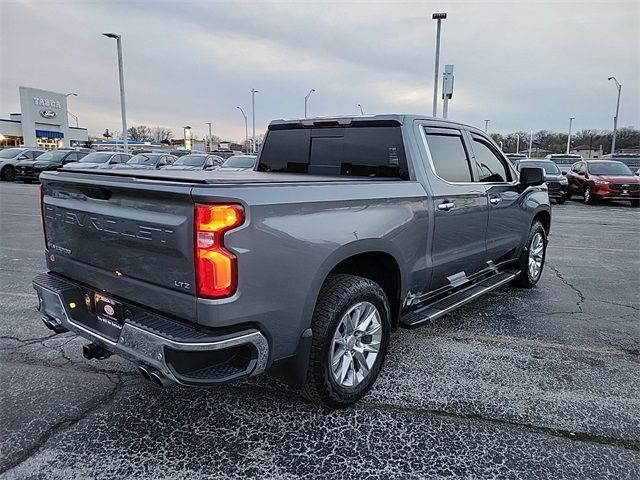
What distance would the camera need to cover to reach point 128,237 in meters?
2.58

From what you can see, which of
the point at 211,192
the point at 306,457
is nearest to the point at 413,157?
the point at 211,192

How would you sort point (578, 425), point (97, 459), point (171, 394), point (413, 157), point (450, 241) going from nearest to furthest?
point (97, 459) → point (578, 425) → point (171, 394) → point (413, 157) → point (450, 241)

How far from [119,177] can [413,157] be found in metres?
2.20

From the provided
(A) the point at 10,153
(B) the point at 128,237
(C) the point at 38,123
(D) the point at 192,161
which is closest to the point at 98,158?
(D) the point at 192,161

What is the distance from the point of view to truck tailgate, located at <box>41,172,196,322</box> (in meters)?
2.35

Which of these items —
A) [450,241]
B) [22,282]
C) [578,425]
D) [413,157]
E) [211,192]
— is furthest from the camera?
[22,282]

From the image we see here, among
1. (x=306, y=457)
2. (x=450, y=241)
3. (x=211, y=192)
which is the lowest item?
(x=306, y=457)

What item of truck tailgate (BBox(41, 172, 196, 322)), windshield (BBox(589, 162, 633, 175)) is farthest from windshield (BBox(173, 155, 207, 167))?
truck tailgate (BBox(41, 172, 196, 322))

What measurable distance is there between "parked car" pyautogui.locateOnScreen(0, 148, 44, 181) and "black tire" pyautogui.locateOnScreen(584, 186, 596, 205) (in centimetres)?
2667

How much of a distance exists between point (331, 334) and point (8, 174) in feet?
91.0

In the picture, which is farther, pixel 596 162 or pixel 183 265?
pixel 596 162

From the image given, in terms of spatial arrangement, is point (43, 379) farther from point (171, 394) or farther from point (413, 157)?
point (413, 157)

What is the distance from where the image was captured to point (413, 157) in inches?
150

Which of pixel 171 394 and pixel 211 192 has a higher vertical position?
pixel 211 192
